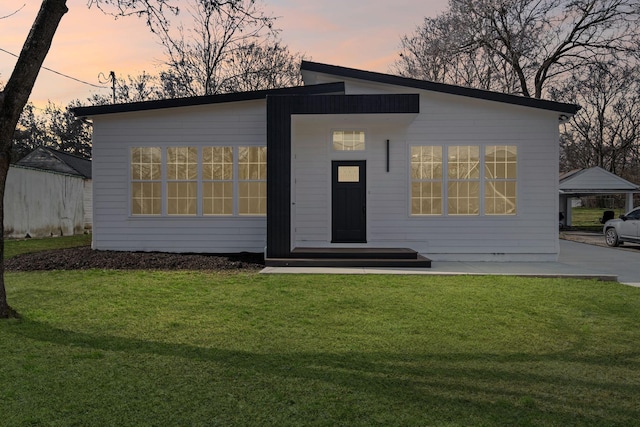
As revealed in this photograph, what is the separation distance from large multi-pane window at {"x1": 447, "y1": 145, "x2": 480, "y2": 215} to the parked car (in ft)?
24.6

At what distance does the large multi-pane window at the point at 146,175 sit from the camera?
10766 mm

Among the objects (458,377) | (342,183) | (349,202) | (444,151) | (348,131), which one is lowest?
(458,377)

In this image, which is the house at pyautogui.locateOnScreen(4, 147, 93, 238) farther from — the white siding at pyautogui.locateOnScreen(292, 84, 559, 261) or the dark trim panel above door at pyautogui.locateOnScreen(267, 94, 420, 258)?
the white siding at pyautogui.locateOnScreen(292, 84, 559, 261)

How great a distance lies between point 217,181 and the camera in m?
10.7

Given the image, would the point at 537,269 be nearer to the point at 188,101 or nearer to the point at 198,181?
the point at 198,181

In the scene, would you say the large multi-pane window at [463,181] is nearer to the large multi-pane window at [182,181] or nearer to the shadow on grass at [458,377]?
the large multi-pane window at [182,181]

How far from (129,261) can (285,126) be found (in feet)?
14.8

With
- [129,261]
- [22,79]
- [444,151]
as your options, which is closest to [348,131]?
[444,151]

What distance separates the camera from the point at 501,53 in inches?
921

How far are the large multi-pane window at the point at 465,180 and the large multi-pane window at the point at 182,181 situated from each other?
17.9 feet

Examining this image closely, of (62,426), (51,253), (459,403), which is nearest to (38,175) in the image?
(51,253)

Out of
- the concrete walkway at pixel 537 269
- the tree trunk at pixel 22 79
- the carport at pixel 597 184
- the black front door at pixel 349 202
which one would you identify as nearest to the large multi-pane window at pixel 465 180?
the black front door at pixel 349 202

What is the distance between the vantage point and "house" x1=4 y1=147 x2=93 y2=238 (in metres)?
14.9

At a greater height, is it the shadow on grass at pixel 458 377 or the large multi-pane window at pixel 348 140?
Answer: the large multi-pane window at pixel 348 140
